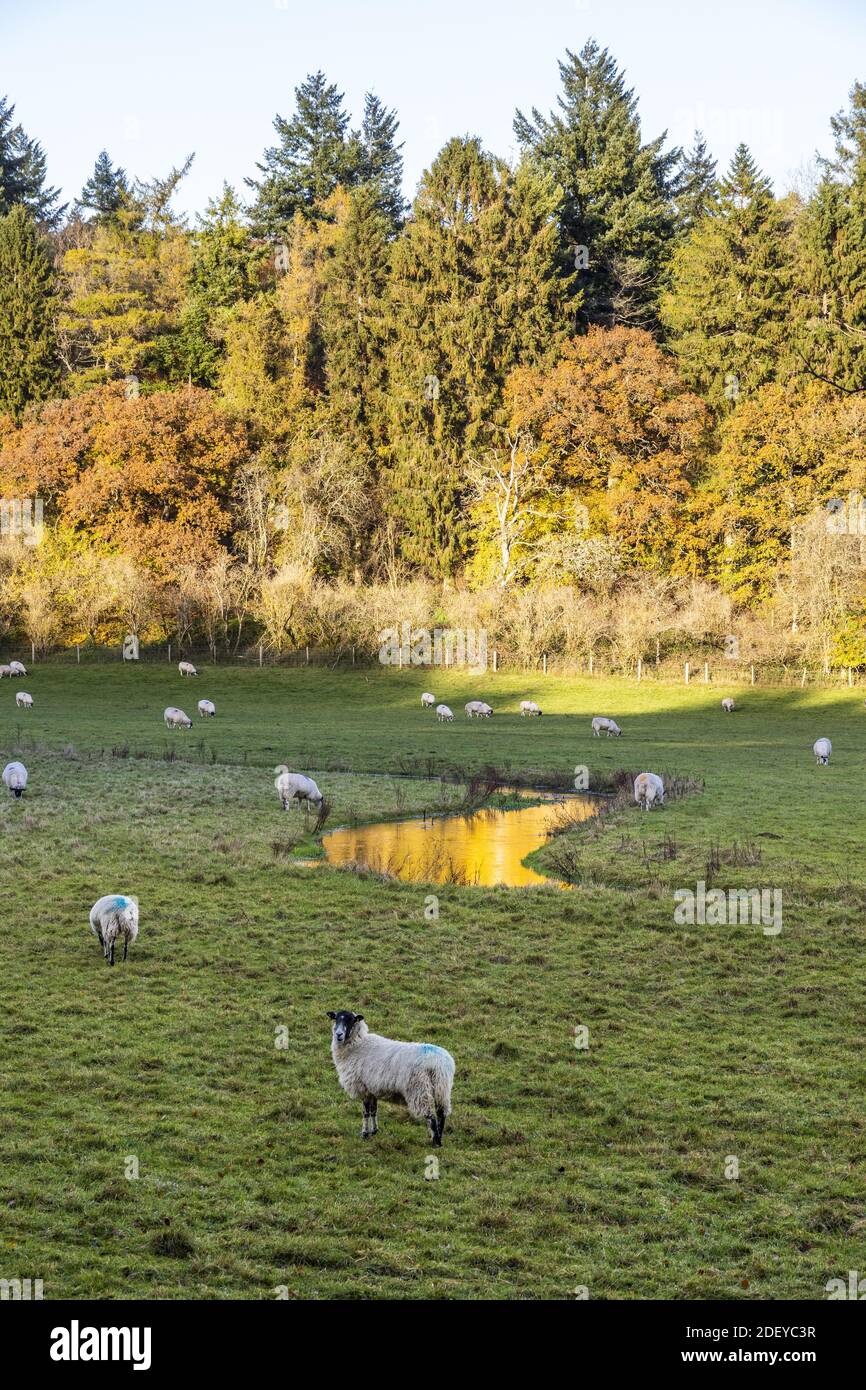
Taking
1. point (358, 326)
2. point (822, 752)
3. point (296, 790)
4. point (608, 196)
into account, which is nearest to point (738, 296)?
point (608, 196)

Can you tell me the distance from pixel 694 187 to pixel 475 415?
93.7ft

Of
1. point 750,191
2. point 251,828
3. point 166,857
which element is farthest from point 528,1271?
point 750,191

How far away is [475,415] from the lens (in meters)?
70.4

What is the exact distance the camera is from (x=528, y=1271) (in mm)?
7672

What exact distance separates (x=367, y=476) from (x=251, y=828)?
5259cm

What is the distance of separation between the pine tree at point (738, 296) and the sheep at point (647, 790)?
46639mm

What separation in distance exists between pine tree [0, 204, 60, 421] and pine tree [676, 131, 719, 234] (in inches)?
1697

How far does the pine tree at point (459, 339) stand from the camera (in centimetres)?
7038

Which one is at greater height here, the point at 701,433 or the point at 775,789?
the point at 701,433

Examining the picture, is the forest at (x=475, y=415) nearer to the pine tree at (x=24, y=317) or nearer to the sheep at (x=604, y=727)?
the pine tree at (x=24, y=317)

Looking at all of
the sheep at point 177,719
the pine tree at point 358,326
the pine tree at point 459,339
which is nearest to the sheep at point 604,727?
the sheep at point 177,719

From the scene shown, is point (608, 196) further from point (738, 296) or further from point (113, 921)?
point (113, 921)

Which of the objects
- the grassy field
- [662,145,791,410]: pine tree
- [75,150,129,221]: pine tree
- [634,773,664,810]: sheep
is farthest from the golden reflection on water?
[75,150,129,221]: pine tree
